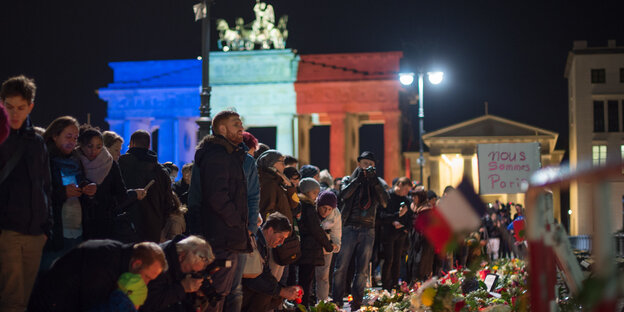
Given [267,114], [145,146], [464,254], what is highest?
[267,114]

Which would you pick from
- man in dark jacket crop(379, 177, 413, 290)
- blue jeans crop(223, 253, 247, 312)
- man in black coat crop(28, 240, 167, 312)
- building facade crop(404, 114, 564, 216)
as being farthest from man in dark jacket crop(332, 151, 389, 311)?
building facade crop(404, 114, 564, 216)

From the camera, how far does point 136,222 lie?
771cm

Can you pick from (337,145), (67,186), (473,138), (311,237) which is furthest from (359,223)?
(473,138)

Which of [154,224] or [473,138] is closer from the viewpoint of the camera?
[154,224]

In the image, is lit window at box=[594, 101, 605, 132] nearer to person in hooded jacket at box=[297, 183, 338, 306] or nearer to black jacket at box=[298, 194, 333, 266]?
person in hooded jacket at box=[297, 183, 338, 306]

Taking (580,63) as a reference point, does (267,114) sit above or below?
below

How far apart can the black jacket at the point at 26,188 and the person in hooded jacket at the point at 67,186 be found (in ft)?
2.69

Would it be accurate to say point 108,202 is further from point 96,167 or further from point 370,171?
point 370,171

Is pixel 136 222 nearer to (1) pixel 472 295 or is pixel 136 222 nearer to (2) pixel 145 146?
(2) pixel 145 146

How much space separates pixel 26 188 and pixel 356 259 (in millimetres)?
5970

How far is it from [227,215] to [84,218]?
44.3 inches

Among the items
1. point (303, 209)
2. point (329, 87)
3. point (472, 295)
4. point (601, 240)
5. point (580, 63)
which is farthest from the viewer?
point (580, 63)

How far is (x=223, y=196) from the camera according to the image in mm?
6734

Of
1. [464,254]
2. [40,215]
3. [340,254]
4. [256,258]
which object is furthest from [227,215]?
[464,254]
